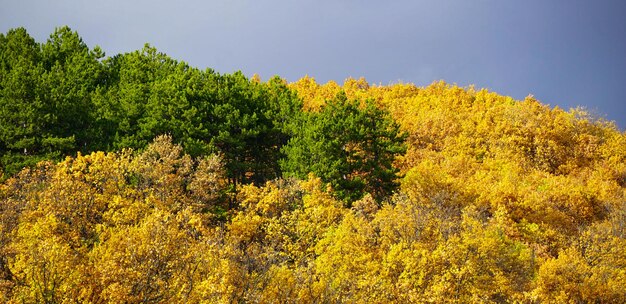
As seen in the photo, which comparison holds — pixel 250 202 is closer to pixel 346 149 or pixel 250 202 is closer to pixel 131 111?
pixel 346 149

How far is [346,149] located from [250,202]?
1724 cm

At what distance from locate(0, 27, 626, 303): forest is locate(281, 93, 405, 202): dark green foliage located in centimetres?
24

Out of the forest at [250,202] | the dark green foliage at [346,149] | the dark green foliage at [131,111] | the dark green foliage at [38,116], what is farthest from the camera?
the dark green foliage at [346,149]

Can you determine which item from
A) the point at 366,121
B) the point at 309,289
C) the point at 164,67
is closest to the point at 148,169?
the point at 309,289

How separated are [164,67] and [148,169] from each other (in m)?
35.2

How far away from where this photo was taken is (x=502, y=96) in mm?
135625

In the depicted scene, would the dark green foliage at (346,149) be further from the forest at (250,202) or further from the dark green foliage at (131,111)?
the dark green foliage at (131,111)

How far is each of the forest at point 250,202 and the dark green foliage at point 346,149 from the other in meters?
0.24

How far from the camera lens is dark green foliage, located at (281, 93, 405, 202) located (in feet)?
200

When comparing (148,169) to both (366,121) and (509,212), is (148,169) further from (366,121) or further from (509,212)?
(509,212)

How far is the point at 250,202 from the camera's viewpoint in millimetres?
52469

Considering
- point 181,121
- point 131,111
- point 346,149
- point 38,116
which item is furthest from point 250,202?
point 38,116

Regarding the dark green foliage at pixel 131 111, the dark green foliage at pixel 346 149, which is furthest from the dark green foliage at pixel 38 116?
the dark green foliage at pixel 346 149

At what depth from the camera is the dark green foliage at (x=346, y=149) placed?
6091 cm
